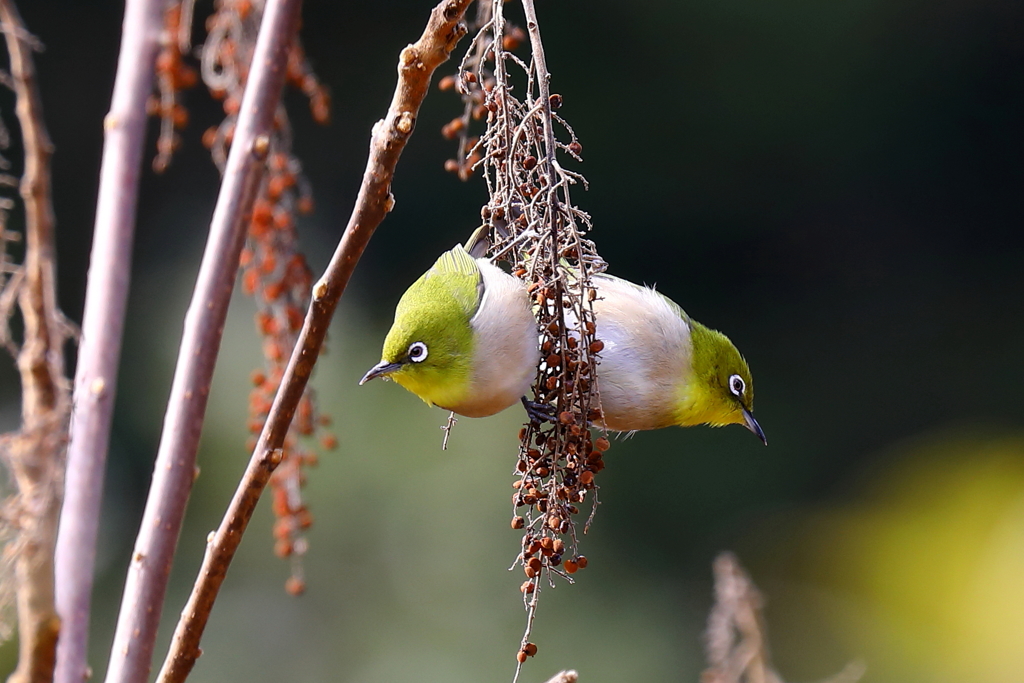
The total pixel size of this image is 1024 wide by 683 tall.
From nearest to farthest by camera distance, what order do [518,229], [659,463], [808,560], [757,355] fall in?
[518,229]
[808,560]
[659,463]
[757,355]

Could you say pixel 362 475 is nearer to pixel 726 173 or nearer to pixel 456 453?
pixel 456 453

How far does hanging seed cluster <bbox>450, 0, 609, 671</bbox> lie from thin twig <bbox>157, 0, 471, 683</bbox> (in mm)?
103

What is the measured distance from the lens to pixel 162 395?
12.0 feet

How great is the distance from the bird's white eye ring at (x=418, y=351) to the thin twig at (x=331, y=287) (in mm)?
246

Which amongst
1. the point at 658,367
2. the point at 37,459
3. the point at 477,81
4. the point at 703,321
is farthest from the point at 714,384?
the point at 703,321

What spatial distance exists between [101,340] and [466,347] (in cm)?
34

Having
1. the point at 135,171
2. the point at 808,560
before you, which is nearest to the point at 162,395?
the point at 808,560

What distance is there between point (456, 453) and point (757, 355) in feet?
5.70

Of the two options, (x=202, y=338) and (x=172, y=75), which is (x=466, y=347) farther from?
(x=172, y=75)

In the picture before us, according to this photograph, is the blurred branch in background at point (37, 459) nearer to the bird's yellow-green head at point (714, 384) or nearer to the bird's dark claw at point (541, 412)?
the bird's dark claw at point (541, 412)

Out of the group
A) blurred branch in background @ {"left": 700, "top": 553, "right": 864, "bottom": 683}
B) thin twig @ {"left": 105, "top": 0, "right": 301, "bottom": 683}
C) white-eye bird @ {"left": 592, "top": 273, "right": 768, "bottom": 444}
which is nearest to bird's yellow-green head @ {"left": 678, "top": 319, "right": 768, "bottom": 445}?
white-eye bird @ {"left": 592, "top": 273, "right": 768, "bottom": 444}


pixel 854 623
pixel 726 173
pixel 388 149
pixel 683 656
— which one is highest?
pixel 726 173

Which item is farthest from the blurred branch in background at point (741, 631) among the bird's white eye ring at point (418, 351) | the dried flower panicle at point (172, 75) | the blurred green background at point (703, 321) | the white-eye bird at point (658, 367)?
the blurred green background at point (703, 321)

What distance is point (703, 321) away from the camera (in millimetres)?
4219
